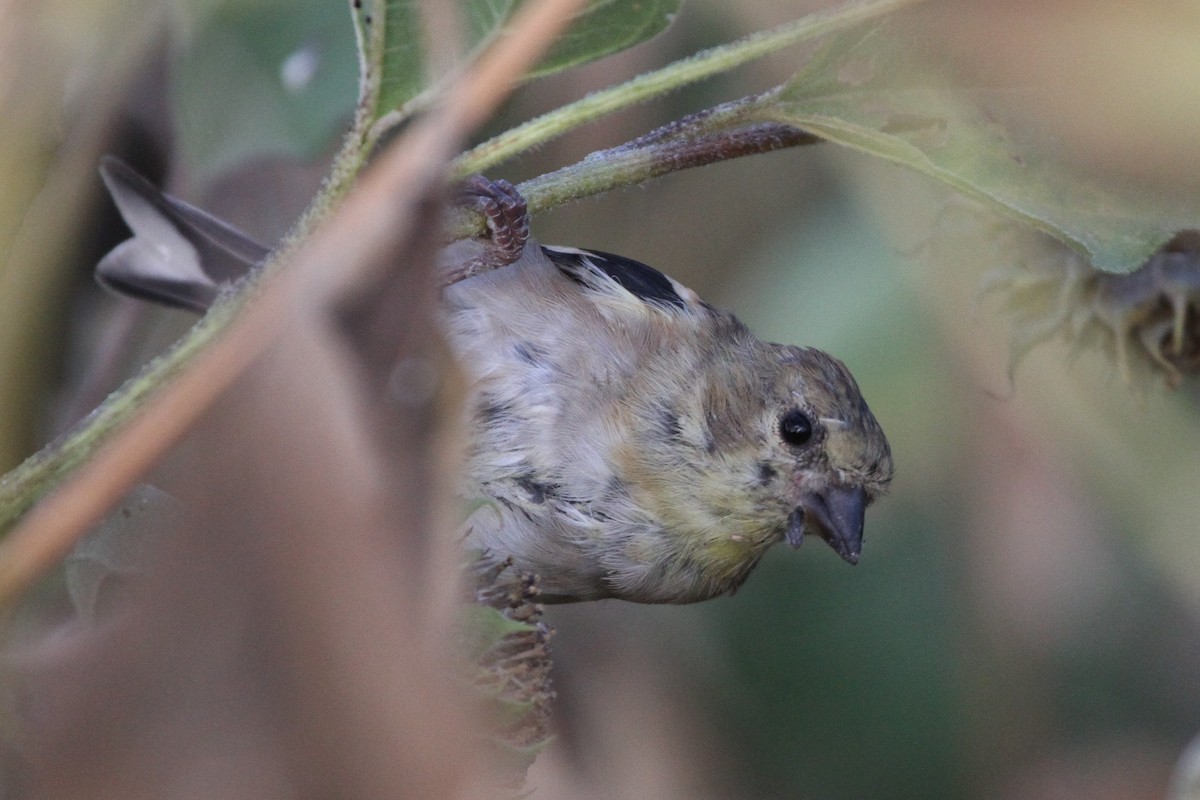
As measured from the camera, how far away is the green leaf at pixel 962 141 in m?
0.94

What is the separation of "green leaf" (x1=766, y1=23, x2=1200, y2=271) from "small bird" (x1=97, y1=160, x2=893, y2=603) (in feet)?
1.88

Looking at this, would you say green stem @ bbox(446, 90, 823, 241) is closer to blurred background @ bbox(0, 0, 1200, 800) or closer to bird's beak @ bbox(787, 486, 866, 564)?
blurred background @ bbox(0, 0, 1200, 800)

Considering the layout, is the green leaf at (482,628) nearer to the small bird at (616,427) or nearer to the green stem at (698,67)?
the green stem at (698,67)

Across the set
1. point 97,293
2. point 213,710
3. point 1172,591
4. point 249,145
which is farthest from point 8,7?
point 1172,591

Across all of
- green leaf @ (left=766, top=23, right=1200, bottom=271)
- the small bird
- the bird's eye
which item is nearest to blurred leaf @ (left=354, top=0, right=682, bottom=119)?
green leaf @ (left=766, top=23, right=1200, bottom=271)

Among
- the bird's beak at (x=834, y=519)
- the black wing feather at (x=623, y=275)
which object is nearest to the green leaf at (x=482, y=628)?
the bird's beak at (x=834, y=519)

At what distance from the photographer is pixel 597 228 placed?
7.48 ft

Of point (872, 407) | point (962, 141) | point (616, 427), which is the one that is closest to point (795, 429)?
point (616, 427)

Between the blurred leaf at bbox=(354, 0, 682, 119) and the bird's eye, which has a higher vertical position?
the blurred leaf at bbox=(354, 0, 682, 119)

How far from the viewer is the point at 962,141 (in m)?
0.96

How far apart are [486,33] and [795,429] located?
0.89 metres

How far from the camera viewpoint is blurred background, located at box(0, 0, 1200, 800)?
153 cm

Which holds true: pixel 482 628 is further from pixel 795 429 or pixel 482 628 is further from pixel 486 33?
pixel 795 429

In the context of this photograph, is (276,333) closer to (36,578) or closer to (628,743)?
(36,578)
